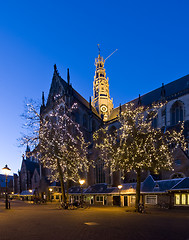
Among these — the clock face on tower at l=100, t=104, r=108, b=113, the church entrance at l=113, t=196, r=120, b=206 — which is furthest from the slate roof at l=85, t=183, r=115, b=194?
the clock face on tower at l=100, t=104, r=108, b=113

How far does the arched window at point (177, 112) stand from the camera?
40.7 meters

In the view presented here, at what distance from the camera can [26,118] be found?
24594 millimetres

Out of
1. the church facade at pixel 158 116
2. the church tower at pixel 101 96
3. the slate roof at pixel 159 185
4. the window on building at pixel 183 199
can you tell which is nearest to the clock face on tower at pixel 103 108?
the church tower at pixel 101 96

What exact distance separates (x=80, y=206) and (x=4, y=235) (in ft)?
57.4

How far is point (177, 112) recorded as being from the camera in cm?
4166

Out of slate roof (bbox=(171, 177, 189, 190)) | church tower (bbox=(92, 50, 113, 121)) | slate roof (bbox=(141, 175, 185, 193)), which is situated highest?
church tower (bbox=(92, 50, 113, 121))

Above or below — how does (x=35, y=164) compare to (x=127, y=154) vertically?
below

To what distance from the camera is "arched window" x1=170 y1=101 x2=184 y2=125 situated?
40.7 meters

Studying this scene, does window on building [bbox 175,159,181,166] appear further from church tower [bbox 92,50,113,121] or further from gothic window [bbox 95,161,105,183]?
church tower [bbox 92,50,113,121]

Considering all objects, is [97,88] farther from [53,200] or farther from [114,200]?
[114,200]

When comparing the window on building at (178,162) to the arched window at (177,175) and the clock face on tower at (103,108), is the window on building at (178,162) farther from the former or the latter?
the clock face on tower at (103,108)

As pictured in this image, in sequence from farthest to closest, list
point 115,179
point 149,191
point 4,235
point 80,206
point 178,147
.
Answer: point 115,179 → point 178,147 → point 149,191 → point 80,206 → point 4,235

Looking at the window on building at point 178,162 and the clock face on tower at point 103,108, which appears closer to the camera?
the window on building at point 178,162

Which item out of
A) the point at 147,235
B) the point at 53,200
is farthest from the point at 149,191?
the point at 53,200
